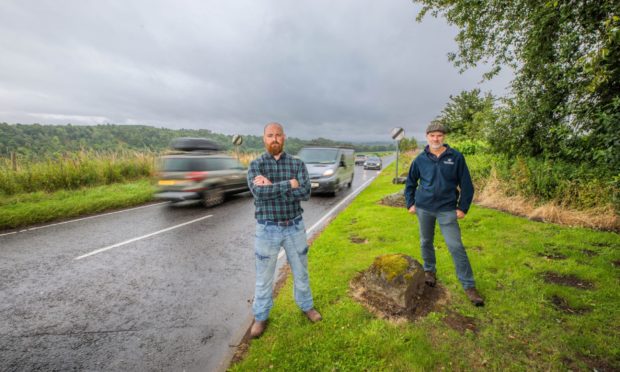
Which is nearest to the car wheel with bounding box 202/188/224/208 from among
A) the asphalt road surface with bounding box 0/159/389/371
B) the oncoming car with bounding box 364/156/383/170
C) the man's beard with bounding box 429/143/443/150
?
the asphalt road surface with bounding box 0/159/389/371

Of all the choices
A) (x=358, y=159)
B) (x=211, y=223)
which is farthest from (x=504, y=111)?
(x=358, y=159)

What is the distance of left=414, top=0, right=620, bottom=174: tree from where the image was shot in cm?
479

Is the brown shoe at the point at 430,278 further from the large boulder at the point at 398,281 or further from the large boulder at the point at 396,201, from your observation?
the large boulder at the point at 396,201

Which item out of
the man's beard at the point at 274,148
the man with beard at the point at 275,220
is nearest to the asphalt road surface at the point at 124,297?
the man with beard at the point at 275,220

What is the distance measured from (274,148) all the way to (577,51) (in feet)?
25.3

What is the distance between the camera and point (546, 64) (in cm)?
650

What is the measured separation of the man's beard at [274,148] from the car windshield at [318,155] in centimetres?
855

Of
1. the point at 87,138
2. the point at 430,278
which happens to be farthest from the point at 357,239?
the point at 87,138

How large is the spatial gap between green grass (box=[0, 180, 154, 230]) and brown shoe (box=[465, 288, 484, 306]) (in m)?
9.95

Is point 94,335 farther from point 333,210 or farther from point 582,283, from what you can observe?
point 333,210

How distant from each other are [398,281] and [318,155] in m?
9.14

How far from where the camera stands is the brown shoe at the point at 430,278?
10.9ft

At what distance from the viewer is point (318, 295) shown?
10.5 ft

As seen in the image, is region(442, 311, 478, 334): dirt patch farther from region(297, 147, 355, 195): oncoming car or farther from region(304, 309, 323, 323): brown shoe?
region(297, 147, 355, 195): oncoming car
